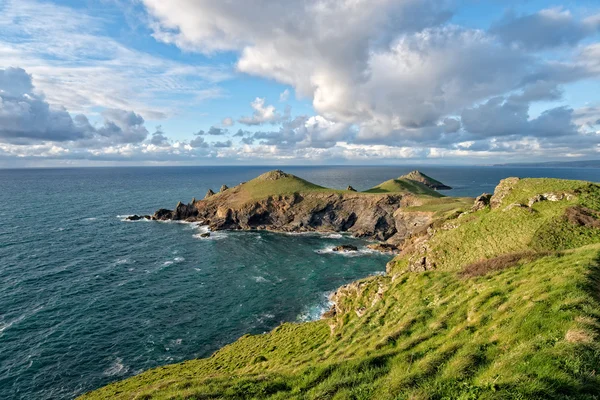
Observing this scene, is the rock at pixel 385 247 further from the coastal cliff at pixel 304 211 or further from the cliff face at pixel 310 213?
the cliff face at pixel 310 213

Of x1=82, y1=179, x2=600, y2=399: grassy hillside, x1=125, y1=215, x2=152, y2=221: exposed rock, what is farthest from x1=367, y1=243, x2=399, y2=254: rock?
x1=125, y1=215, x2=152, y2=221: exposed rock

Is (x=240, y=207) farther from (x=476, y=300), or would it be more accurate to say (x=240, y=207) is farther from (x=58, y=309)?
(x=476, y=300)

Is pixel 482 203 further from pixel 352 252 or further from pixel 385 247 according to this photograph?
pixel 352 252

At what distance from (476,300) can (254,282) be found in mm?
55903

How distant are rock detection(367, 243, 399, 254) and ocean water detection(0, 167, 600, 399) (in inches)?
186

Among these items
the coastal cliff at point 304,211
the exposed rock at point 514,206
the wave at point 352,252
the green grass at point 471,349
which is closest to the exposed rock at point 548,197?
the exposed rock at point 514,206

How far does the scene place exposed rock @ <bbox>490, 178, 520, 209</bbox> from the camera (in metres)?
54.4

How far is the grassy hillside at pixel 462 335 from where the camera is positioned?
502 inches

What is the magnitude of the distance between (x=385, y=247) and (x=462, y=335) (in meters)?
81.3

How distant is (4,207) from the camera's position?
484ft

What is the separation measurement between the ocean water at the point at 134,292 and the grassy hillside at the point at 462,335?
8.51 metres

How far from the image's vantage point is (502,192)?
5578cm

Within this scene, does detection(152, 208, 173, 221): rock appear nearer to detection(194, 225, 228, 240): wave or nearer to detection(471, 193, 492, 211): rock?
detection(194, 225, 228, 240): wave

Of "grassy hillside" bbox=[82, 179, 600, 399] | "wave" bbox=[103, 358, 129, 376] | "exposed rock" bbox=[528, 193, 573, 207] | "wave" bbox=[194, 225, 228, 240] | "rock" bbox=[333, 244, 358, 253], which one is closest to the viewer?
"grassy hillside" bbox=[82, 179, 600, 399]
